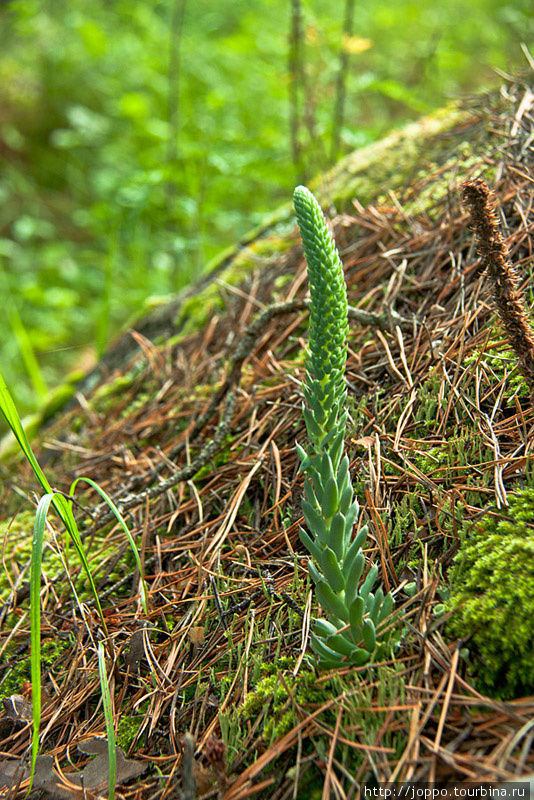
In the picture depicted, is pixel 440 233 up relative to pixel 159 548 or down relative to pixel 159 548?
up

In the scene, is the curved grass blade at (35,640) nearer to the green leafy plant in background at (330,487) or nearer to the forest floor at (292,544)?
the forest floor at (292,544)

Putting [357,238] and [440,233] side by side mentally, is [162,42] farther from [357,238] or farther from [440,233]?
[440,233]

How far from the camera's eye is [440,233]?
2154 millimetres

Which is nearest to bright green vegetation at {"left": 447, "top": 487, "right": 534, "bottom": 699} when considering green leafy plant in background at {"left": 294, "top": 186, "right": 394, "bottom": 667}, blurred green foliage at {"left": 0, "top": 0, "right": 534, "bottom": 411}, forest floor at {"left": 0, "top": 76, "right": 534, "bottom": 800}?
forest floor at {"left": 0, "top": 76, "right": 534, "bottom": 800}

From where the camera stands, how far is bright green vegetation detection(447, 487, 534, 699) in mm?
1114

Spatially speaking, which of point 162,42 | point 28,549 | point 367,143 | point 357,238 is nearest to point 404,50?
point 162,42

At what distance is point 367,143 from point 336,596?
323cm

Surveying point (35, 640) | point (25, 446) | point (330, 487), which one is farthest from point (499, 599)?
point (25, 446)

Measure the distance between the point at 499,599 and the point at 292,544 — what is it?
60cm

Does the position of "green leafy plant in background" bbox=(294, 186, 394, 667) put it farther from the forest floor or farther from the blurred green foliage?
the blurred green foliage

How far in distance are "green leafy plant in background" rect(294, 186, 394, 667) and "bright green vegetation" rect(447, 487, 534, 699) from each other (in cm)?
18

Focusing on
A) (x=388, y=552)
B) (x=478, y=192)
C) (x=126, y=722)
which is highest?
(x=478, y=192)

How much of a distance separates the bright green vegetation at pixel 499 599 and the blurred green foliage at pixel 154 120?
2.99 metres

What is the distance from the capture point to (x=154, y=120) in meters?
6.10
